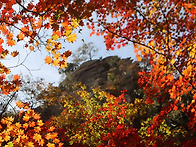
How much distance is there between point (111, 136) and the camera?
13016mm

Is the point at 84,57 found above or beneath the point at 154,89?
above

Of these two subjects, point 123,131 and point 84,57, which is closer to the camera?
point 123,131

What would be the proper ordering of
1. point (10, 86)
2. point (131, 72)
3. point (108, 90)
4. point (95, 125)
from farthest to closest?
1. point (131, 72)
2. point (108, 90)
3. point (95, 125)
4. point (10, 86)

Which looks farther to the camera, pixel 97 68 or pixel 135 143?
pixel 97 68

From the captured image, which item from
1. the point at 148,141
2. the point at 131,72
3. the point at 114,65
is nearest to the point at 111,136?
the point at 148,141

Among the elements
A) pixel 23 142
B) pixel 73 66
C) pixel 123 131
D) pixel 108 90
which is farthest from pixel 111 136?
pixel 73 66

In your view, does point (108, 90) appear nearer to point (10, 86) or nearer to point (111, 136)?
point (111, 136)

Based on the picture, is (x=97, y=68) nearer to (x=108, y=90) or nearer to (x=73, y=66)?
(x=73, y=66)

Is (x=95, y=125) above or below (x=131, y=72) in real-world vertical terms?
below

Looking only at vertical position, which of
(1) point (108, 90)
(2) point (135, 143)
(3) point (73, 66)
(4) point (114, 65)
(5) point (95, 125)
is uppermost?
(3) point (73, 66)

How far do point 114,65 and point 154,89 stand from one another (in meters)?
15.7

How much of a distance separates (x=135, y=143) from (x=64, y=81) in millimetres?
24697

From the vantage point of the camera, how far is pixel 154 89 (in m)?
20.4

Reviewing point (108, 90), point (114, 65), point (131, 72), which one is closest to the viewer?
point (108, 90)
